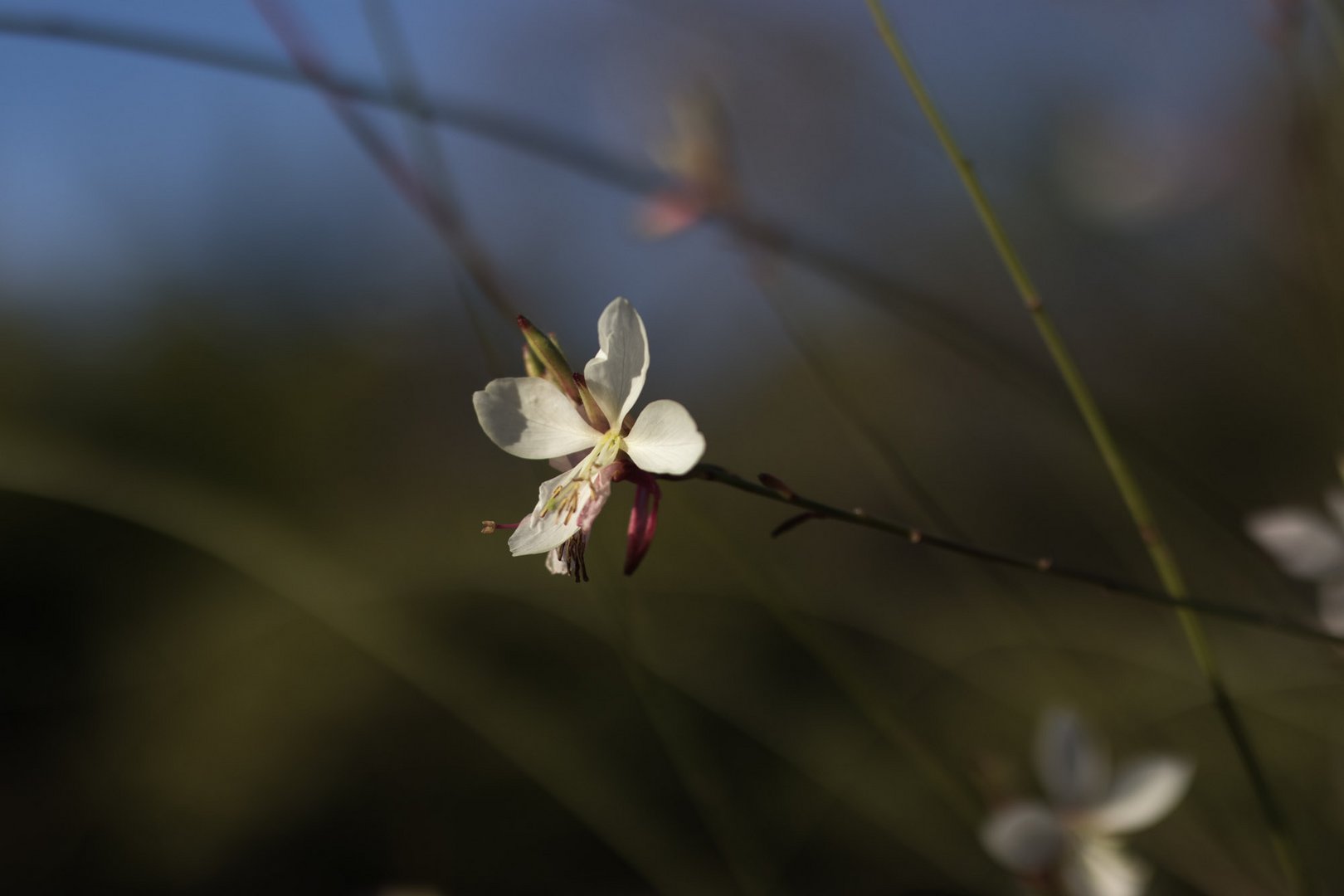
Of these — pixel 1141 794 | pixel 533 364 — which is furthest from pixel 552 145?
pixel 1141 794

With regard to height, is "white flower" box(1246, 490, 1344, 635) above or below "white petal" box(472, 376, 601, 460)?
above

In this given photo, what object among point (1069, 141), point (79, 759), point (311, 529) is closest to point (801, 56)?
point (1069, 141)

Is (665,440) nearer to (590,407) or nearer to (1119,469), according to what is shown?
(590,407)

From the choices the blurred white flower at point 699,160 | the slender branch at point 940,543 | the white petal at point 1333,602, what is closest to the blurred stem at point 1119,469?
the slender branch at point 940,543

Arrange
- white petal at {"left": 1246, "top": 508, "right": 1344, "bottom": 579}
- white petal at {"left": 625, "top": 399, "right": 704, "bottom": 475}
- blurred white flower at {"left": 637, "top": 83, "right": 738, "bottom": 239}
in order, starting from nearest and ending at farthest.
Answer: white petal at {"left": 625, "top": 399, "right": 704, "bottom": 475}, white petal at {"left": 1246, "top": 508, "right": 1344, "bottom": 579}, blurred white flower at {"left": 637, "top": 83, "right": 738, "bottom": 239}

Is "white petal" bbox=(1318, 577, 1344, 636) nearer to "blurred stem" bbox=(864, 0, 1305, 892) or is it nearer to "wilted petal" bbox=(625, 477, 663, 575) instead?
"blurred stem" bbox=(864, 0, 1305, 892)

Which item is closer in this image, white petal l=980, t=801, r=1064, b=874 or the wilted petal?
the wilted petal

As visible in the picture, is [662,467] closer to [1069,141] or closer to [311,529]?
[311,529]

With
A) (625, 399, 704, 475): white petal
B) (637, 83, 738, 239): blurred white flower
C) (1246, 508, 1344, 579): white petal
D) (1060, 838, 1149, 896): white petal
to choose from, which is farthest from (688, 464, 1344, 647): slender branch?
(637, 83, 738, 239): blurred white flower
